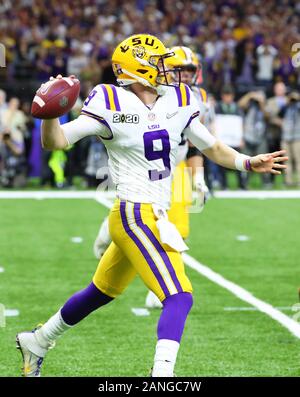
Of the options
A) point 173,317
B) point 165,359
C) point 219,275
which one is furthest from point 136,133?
point 219,275

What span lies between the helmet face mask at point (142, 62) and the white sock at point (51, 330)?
1.22 metres

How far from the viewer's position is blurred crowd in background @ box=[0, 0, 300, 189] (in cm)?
1653

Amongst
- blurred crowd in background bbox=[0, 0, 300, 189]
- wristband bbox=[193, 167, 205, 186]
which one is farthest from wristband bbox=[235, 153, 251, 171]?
blurred crowd in background bbox=[0, 0, 300, 189]

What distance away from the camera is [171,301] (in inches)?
187

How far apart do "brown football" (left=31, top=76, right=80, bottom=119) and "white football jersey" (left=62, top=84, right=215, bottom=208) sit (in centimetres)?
15

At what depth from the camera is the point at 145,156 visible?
4969 mm

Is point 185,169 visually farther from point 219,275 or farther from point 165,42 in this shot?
point 165,42

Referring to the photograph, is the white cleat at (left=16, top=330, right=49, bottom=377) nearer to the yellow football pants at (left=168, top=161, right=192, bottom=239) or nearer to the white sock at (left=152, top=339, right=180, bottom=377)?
the white sock at (left=152, top=339, right=180, bottom=377)

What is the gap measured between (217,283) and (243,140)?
9.12 metres

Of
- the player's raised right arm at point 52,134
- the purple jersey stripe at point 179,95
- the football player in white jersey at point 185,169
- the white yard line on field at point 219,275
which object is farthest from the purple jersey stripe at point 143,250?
the football player in white jersey at point 185,169

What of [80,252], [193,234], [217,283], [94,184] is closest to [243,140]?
[94,184]

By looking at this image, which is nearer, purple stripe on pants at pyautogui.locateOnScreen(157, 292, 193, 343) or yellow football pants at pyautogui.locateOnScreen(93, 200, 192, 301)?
purple stripe on pants at pyautogui.locateOnScreen(157, 292, 193, 343)

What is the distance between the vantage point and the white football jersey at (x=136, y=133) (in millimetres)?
4926

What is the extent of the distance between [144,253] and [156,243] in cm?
7
